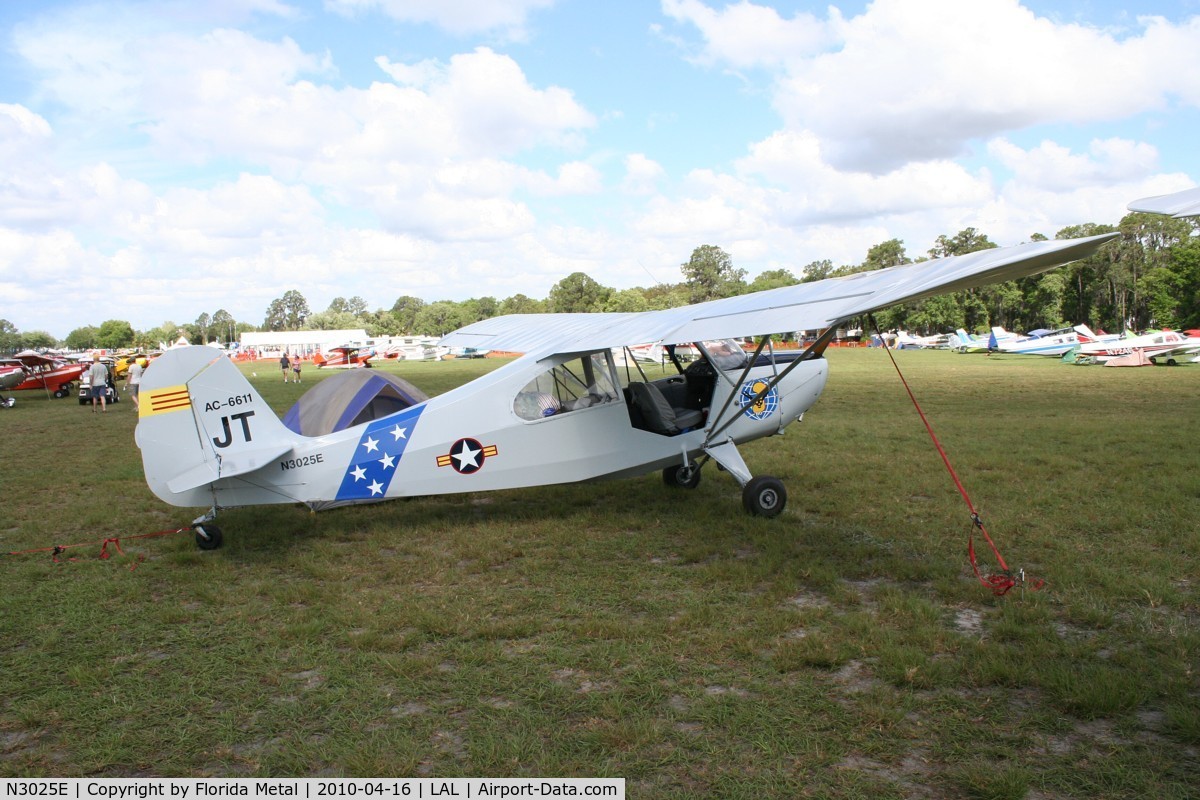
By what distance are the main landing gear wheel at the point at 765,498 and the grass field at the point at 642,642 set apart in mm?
165

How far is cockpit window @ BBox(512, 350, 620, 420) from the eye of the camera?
6617mm

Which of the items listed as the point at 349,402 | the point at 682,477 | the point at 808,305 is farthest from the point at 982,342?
the point at 808,305

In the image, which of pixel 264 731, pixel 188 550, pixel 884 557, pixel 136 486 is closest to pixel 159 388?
pixel 188 550

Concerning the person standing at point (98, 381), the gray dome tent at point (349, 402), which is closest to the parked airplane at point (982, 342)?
the gray dome tent at point (349, 402)

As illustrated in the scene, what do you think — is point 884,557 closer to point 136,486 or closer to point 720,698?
point 720,698

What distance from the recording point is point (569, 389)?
22.6 feet

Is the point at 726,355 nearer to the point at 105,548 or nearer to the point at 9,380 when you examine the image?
the point at 105,548

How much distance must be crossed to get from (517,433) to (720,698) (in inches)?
136

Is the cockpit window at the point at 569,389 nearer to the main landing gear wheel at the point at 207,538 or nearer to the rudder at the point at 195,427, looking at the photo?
the rudder at the point at 195,427

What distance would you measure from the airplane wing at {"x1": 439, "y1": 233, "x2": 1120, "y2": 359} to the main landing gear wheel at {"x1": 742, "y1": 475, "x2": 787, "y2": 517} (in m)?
1.71

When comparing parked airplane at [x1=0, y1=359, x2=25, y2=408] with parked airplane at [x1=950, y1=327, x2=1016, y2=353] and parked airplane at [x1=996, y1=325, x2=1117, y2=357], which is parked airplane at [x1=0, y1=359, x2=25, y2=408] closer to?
parked airplane at [x1=996, y1=325, x2=1117, y2=357]

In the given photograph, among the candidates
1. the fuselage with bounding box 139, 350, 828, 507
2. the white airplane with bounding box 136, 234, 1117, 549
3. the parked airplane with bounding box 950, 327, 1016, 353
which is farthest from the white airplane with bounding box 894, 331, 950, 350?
the fuselage with bounding box 139, 350, 828, 507

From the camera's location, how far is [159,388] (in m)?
5.61

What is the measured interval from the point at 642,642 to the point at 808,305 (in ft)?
9.19
